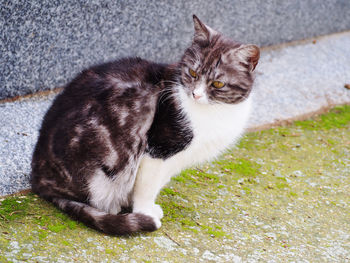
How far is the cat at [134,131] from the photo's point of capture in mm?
2264

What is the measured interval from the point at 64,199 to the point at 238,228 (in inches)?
36.5

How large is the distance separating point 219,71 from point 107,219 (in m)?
0.90

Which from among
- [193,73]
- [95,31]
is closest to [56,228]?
[193,73]

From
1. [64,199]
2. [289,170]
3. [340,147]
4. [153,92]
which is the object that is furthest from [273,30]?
[64,199]

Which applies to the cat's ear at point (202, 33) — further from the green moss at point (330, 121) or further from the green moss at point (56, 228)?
the green moss at point (330, 121)

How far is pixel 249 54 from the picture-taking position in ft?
7.64

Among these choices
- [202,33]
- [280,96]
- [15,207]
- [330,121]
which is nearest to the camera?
[15,207]

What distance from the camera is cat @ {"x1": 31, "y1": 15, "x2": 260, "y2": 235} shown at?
2.26 meters

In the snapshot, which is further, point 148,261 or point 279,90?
point 279,90

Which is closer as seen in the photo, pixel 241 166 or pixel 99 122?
pixel 99 122

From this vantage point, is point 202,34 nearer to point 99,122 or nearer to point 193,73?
point 193,73

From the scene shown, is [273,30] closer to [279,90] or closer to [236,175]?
[279,90]

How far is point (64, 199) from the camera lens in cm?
233

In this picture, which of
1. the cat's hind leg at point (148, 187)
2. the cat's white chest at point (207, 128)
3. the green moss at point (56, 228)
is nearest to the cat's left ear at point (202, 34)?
the cat's white chest at point (207, 128)
